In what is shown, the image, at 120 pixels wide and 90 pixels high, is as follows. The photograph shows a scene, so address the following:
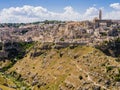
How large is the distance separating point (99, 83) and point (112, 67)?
56.9 ft

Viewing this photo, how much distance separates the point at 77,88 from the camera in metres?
190

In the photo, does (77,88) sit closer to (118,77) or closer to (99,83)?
(99,83)

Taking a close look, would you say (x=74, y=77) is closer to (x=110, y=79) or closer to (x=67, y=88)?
(x=67, y=88)

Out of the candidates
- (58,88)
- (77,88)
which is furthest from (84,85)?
(58,88)

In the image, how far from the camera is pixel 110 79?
19000cm

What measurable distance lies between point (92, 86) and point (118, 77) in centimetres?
1814

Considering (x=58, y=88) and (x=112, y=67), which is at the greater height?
(x=112, y=67)

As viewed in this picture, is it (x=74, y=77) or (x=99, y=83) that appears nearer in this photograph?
(x=99, y=83)

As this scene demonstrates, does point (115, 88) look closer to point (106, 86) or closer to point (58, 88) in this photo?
point (106, 86)

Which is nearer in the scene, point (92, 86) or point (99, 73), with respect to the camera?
point (92, 86)

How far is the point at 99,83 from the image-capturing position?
615 ft

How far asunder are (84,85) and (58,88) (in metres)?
17.9

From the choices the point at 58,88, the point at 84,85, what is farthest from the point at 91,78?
the point at 58,88

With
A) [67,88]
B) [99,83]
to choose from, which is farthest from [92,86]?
[67,88]
